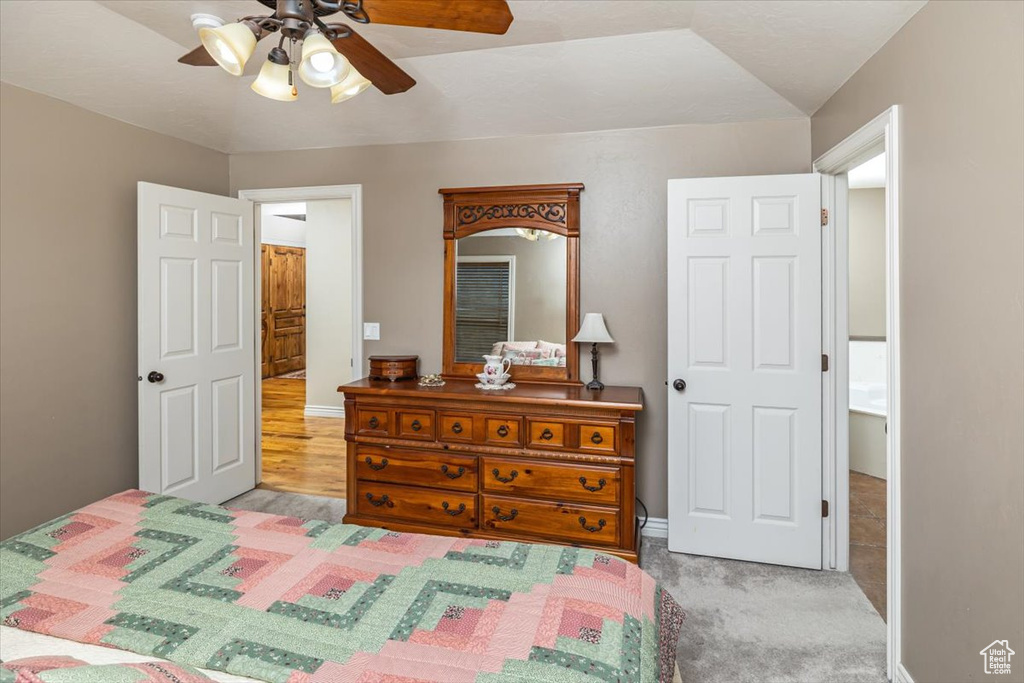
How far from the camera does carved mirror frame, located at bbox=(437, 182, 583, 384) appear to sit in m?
3.22

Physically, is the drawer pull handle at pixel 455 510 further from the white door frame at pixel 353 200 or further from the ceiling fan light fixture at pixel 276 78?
the ceiling fan light fixture at pixel 276 78

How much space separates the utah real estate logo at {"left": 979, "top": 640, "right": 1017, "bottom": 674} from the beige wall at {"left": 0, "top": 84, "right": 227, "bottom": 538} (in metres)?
3.85

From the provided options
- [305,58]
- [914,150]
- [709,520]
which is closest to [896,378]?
[914,150]

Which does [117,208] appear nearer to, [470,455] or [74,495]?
[74,495]

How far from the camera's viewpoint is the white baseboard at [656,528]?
125 inches

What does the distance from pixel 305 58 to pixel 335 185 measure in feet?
Result: 7.11

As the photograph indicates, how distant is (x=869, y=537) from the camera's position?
3.19 m

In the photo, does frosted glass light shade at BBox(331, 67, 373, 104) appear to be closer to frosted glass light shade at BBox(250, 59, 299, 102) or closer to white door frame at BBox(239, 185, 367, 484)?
frosted glass light shade at BBox(250, 59, 299, 102)

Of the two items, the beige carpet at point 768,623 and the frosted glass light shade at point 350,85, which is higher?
the frosted glass light shade at point 350,85

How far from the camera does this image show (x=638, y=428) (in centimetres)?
322

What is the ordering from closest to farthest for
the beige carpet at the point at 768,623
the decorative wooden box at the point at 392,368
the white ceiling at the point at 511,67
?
the beige carpet at the point at 768,623 < the white ceiling at the point at 511,67 < the decorative wooden box at the point at 392,368

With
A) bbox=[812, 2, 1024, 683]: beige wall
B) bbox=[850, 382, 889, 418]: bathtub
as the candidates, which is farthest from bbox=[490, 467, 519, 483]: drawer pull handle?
bbox=[850, 382, 889, 418]: bathtub

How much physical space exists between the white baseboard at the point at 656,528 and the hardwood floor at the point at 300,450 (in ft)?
6.76

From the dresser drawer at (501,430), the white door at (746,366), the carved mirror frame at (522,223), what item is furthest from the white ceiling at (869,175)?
the dresser drawer at (501,430)
